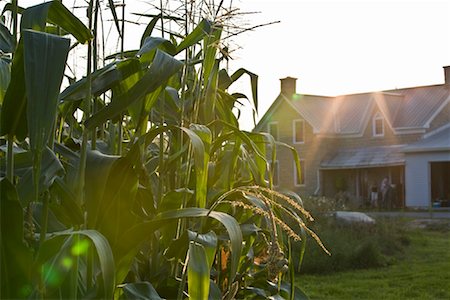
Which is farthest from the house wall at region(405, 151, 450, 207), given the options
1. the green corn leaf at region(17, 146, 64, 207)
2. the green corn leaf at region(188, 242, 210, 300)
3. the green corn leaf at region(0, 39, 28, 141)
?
the green corn leaf at region(0, 39, 28, 141)

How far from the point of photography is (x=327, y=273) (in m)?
8.39

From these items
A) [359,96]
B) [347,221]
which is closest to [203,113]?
[347,221]

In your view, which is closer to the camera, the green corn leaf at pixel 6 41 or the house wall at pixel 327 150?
the green corn leaf at pixel 6 41

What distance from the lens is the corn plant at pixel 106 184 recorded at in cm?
117

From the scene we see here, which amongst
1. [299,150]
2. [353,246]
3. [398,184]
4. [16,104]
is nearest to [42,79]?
[16,104]

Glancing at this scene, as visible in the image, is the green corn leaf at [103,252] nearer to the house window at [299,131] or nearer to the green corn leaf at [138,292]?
the green corn leaf at [138,292]

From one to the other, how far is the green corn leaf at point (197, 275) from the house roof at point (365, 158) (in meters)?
23.8

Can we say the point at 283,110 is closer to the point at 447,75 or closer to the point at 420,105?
the point at 420,105

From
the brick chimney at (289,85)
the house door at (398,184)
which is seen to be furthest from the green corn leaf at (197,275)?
the brick chimney at (289,85)

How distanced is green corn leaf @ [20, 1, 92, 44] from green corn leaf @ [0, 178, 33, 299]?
13.3 inches

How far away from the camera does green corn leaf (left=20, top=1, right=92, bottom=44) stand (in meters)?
1.35

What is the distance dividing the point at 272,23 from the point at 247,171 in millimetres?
723

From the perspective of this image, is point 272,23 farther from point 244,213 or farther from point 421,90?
point 421,90

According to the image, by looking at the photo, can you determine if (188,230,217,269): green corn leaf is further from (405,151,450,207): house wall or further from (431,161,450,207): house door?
(431,161,450,207): house door
